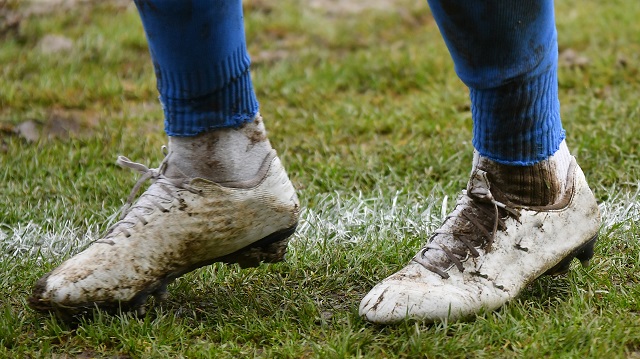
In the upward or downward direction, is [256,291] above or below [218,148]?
below

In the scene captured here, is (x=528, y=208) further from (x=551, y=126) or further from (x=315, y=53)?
(x=315, y=53)

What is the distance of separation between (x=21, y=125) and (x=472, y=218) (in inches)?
84.1

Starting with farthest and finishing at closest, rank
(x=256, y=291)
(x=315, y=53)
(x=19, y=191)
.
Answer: (x=315, y=53) < (x=19, y=191) < (x=256, y=291)

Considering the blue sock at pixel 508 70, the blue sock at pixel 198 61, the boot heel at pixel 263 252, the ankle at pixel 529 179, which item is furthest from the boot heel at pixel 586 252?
the blue sock at pixel 198 61

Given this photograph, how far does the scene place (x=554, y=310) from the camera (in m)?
1.76

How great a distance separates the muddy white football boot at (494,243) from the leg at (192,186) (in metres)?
0.32

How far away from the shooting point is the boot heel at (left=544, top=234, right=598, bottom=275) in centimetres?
184

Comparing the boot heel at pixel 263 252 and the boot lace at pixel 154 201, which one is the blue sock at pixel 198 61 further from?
the boot heel at pixel 263 252

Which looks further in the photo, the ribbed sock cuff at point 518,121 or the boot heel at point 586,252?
the boot heel at point 586,252

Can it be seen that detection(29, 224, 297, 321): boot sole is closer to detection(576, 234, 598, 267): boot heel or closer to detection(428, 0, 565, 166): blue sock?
detection(428, 0, 565, 166): blue sock

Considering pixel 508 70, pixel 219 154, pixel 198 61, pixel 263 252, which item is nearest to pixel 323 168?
pixel 263 252

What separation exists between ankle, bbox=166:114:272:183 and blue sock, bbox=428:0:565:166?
0.46m

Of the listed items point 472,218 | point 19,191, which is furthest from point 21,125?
point 472,218

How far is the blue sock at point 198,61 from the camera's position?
1684mm
